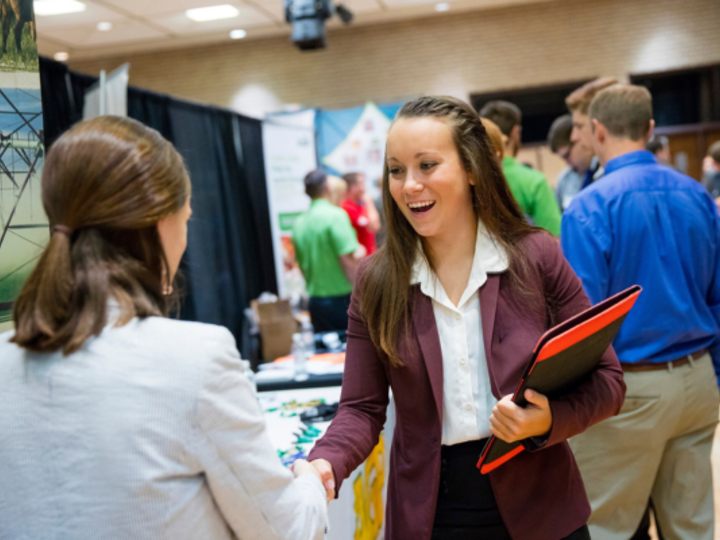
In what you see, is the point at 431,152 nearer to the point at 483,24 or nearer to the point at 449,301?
the point at 449,301

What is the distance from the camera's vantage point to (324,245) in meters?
5.00

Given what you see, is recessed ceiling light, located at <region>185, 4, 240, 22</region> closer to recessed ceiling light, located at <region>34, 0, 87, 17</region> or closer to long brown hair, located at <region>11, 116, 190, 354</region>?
recessed ceiling light, located at <region>34, 0, 87, 17</region>

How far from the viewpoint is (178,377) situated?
826 mm

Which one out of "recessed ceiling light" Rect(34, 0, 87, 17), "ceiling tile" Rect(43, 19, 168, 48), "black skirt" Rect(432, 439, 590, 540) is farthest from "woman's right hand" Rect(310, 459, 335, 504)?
"ceiling tile" Rect(43, 19, 168, 48)

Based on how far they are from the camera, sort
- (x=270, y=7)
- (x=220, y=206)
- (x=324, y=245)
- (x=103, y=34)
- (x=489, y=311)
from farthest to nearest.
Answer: (x=103, y=34)
(x=270, y=7)
(x=220, y=206)
(x=324, y=245)
(x=489, y=311)

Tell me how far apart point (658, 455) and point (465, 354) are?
4.28 ft

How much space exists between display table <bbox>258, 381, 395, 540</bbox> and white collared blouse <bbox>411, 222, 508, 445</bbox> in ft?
1.83

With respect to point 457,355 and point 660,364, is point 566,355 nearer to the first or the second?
point 457,355

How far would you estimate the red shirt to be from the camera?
6.08 m

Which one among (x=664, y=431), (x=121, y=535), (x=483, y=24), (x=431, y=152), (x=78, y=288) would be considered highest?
(x=483, y=24)

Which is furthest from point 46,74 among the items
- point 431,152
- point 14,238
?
point 431,152

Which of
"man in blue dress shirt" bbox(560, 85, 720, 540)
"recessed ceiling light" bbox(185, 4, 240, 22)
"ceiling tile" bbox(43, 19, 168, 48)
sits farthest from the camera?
"ceiling tile" bbox(43, 19, 168, 48)

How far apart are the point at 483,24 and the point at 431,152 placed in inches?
322

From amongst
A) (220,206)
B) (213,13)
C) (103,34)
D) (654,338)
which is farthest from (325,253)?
(103,34)
